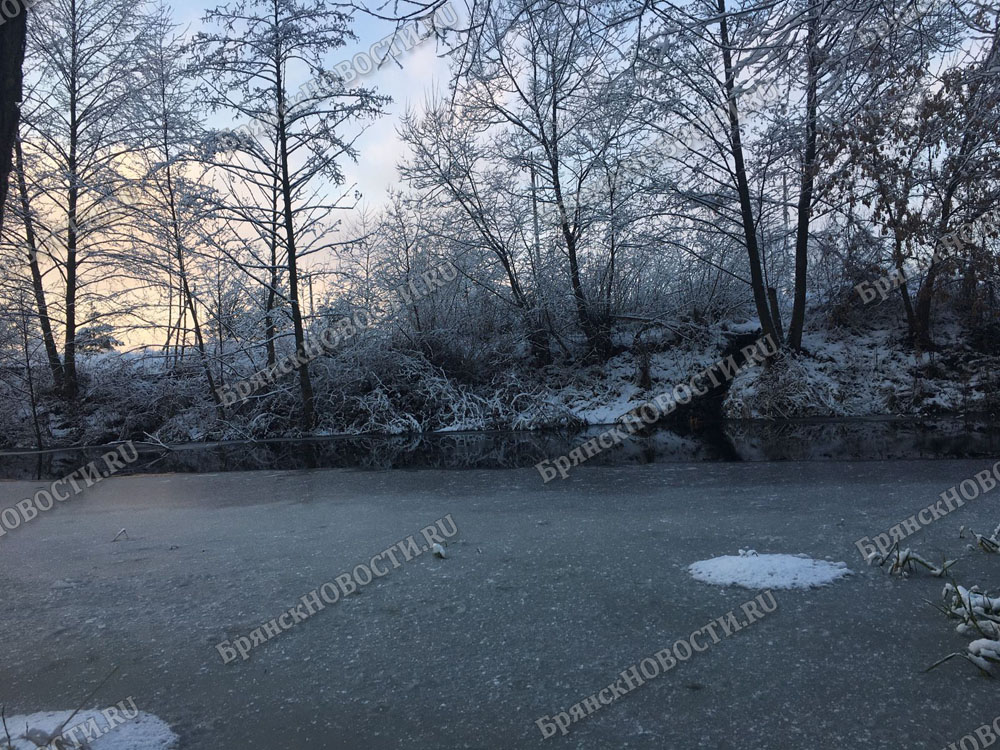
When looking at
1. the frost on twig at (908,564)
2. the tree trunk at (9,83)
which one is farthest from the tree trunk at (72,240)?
the frost on twig at (908,564)

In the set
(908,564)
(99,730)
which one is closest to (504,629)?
(99,730)

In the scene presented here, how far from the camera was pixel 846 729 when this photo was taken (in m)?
2.03

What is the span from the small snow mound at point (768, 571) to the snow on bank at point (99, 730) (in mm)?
2438

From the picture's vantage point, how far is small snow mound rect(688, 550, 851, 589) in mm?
3176

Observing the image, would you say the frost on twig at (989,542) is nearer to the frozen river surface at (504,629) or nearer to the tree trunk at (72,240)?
the frozen river surface at (504,629)

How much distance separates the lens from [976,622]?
250cm

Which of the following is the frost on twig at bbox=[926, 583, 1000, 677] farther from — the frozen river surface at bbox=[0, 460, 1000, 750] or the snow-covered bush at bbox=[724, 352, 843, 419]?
the snow-covered bush at bbox=[724, 352, 843, 419]

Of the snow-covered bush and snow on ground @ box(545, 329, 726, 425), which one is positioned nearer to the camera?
the snow-covered bush

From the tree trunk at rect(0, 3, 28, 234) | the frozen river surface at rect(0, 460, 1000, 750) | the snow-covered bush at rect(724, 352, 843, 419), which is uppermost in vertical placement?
the tree trunk at rect(0, 3, 28, 234)

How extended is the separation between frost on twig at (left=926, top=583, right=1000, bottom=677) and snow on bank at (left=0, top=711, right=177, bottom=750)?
2.68m

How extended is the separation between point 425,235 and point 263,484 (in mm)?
8587

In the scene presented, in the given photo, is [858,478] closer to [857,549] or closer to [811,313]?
[857,549]

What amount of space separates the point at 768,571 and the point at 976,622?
0.93 meters

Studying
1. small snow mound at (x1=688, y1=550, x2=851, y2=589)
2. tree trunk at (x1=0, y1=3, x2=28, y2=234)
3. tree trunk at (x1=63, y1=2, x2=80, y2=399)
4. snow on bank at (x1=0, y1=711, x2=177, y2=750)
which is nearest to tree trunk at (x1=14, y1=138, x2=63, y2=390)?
tree trunk at (x1=63, y1=2, x2=80, y2=399)
